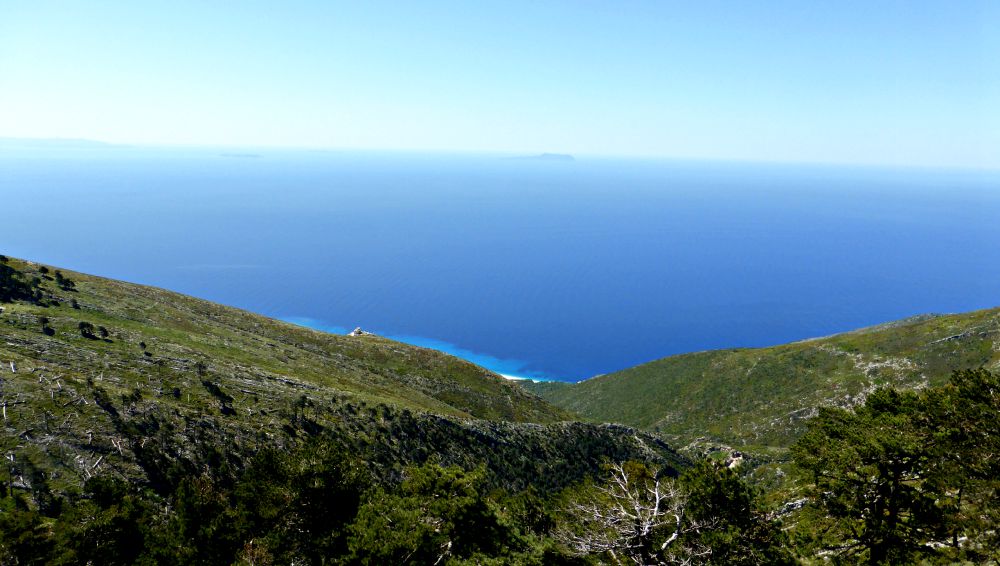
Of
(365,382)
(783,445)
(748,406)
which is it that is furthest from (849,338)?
(365,382)

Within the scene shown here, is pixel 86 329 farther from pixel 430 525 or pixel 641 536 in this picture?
pixel 641 536

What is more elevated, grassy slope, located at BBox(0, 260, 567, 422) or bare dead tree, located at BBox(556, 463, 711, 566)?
bare dead tree, located at BBox(556, 463, 711, 566)

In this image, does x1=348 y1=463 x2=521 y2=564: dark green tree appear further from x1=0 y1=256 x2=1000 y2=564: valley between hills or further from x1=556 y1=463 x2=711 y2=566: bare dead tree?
x1=556 y1=463 x2=711 y2=566: bare dead tree

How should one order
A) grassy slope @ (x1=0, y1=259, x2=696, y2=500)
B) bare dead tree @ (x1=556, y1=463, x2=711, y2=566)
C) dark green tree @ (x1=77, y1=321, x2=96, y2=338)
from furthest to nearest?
1. dark green tree @ (x1=77, y1=321, x2=96, y2=338)
2. grassy slope @ (x1=0, y1=259, x2=696, y2=500)
3. bare dead tree @ (x1=556, y1=463, x2=711, y2=566)

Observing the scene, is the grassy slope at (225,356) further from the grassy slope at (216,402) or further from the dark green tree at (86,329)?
the dark green tree at (86,329)

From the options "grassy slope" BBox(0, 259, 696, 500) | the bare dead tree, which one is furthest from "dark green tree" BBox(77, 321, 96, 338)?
the bare dead tree

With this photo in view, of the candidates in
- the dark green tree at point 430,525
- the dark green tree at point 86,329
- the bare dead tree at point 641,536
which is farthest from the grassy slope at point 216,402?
the bare dead tree at point 641,536
